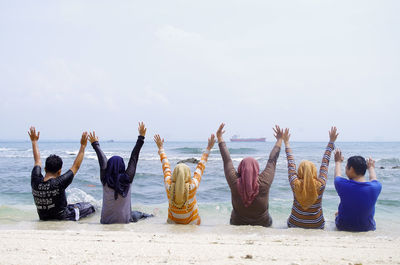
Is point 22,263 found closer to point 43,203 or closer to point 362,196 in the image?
point 43,203

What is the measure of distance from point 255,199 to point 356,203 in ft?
4.64

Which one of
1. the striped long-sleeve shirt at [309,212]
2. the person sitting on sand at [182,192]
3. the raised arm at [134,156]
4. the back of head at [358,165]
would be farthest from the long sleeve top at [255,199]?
the raised arm at [134,156]

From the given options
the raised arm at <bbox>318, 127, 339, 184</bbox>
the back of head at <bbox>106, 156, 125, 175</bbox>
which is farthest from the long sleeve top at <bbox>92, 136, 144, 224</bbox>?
the raised arm at <bbox>318, 127, 339, 184</bbox>

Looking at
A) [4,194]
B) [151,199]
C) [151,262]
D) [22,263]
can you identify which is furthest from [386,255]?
[4,194]

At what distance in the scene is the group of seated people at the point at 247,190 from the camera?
15.8 ft

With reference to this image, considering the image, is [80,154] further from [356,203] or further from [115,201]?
[356,203]

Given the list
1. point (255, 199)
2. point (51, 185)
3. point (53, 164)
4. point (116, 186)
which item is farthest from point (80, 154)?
point (255, 199)

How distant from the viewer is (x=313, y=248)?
12.0ft

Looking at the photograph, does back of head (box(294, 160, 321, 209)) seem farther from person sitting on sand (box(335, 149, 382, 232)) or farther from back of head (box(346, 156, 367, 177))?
back of head (box(346, 156, 367, 177))

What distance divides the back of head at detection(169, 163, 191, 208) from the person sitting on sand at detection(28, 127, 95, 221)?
163cm

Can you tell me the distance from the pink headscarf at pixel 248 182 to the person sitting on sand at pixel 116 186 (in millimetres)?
1682

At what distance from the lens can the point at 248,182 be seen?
189 inches

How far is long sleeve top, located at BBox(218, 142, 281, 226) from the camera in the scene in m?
4.95

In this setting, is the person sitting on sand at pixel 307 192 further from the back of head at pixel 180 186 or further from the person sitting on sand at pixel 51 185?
the person sitting on sand at pixel 51 185
